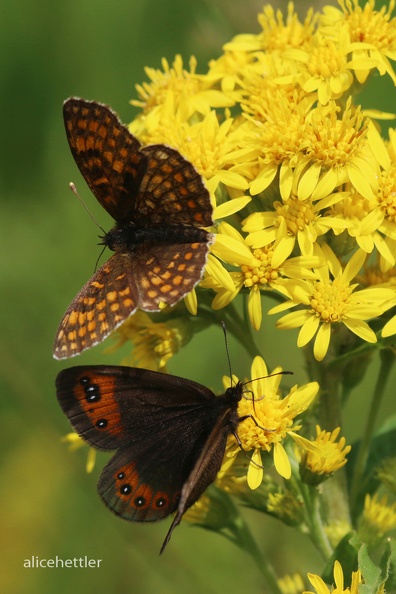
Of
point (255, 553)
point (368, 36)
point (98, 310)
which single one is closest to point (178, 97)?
point (368, 36)

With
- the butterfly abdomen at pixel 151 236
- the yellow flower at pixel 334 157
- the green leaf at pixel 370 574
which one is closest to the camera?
the green leaf at pixel 370 574

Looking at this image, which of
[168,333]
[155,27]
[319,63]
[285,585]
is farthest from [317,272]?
[155,27]

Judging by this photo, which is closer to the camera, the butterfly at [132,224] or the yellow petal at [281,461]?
the butterfly at [132,224]

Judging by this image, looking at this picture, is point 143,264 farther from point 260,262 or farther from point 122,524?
point 122,524

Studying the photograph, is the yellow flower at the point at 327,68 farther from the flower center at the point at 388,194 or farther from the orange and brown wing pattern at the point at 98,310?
the orange and brown wing pattern at the point at 98,310

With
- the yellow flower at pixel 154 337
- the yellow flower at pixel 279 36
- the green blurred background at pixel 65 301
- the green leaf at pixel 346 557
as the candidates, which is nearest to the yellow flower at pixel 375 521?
the green leaf at pixel 346 557

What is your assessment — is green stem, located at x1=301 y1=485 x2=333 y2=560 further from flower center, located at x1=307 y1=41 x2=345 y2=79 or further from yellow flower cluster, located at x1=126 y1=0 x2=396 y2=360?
flower center, located at x1=307 y1=41 x2=345 y2=79
